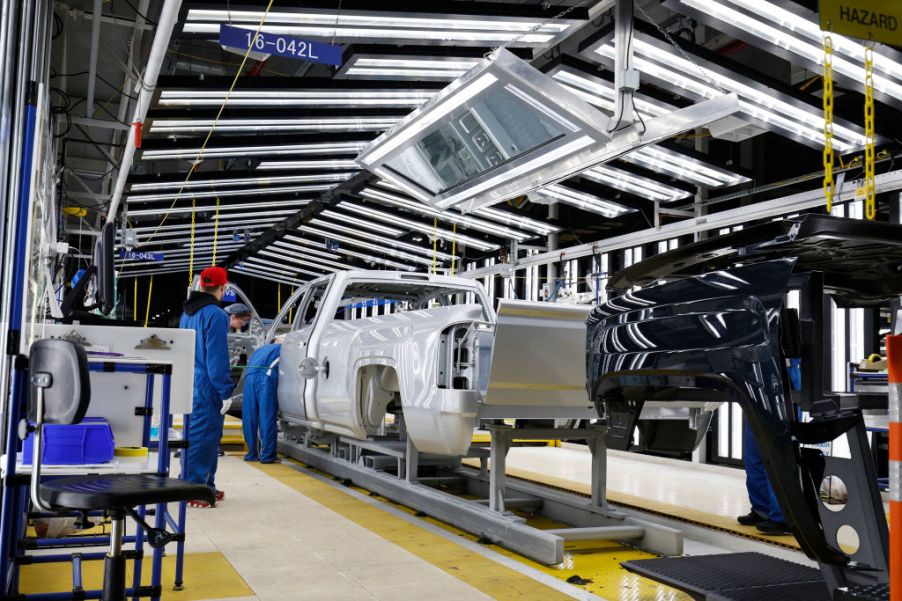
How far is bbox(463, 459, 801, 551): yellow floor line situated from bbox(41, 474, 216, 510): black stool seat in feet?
10.2

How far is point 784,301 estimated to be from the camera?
2.57 metres

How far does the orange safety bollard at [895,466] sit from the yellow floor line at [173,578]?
2610 millimetres

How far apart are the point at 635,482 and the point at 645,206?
12.9 ft

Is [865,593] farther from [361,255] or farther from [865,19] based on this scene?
[361,255]

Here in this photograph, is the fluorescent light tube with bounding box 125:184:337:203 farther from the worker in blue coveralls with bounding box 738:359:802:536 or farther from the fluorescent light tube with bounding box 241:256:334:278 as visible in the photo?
the worker in blue coveralls with bounding box 738:359:802:536

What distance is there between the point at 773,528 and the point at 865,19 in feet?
10.4

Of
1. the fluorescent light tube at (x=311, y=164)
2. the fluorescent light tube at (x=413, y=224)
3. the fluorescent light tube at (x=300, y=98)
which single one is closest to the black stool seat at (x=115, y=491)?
the fluorescent light tube at (x=300, y=98)

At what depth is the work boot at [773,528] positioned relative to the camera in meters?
5.19

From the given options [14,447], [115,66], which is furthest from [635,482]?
[115,66]

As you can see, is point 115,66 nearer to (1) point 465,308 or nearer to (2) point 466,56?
(2) point 466,56

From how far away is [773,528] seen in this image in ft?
17.1

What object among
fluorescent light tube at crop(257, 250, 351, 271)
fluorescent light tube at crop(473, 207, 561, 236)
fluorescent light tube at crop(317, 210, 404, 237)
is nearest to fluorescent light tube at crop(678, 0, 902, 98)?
fluorescent light tube at crop(473, 207, 561, 236)

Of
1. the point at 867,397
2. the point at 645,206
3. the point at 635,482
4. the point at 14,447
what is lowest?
the point at 635,482

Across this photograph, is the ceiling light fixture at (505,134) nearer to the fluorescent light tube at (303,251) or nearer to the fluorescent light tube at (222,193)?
the fluorescent light tube at (222,193)
